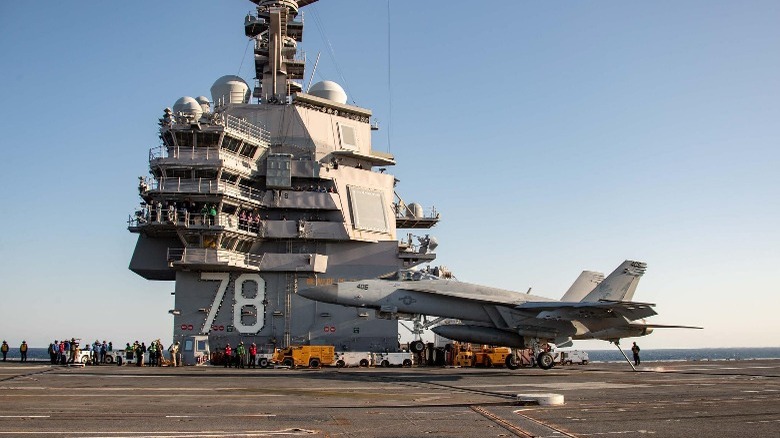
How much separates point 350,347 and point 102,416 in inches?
1064

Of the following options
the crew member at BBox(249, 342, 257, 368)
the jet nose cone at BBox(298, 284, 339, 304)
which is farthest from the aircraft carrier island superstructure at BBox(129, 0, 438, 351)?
the jet nose cone at BBox(298, 284, 339, 304)

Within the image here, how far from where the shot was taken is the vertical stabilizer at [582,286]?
1359 inches

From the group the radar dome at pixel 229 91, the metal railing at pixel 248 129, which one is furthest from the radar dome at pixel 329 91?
the metal railing at pixel 248 129

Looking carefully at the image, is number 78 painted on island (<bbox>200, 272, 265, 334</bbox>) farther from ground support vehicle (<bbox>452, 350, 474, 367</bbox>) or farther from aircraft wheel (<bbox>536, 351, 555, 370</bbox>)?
aircraft wheel (<bbox>536, 351, 555, 370</bbox>)

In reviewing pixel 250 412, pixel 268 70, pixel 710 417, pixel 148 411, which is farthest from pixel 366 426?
pixel 268 70

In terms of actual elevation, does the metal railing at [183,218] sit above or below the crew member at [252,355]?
above

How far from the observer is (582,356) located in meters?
42.6

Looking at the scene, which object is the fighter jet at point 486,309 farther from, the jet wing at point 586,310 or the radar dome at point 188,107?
the radar dome at point 188,107

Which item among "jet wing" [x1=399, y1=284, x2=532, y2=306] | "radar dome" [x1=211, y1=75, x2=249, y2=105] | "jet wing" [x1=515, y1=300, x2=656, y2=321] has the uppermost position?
"radar dome" [x1=211, y1=75, x2=249, y2=105]

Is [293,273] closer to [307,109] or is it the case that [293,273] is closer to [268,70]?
[307,109]

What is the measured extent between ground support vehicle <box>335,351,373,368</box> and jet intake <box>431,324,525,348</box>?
30.7 feet

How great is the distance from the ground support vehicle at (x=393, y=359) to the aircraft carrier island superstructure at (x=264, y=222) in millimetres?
2155

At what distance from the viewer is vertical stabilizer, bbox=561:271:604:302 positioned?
3453cm

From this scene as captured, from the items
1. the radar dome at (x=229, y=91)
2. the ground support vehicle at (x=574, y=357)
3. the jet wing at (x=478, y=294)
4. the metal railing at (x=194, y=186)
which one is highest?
the radar dome at (x=229, y=91)
